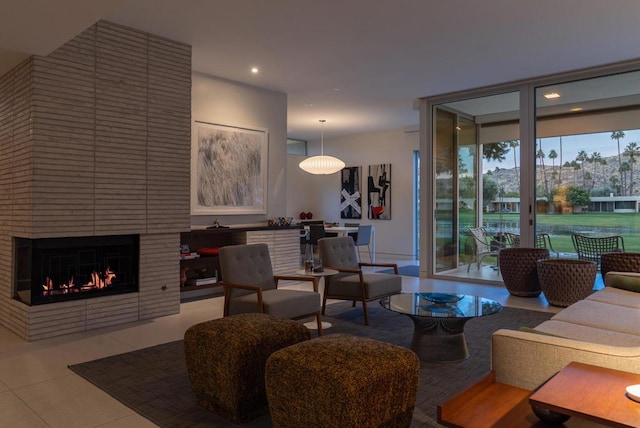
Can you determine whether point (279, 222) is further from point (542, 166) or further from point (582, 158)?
point (582, 158)

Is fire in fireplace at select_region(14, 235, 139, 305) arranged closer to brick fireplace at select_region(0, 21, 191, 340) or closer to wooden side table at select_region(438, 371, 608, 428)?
brick fireplace at select_region(0, 21, 191, 340)

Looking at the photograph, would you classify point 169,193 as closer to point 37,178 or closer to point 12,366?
point 37,178

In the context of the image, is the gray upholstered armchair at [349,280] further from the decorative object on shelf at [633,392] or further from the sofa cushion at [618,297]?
the decorative object on shelf at [633,392]

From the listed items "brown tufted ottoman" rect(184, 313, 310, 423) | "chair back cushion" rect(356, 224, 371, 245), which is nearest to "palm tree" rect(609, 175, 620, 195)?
"chair back cushion" rect(356, 224, 371, 245)

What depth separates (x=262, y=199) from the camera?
660 cm

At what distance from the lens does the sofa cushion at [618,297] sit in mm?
3416

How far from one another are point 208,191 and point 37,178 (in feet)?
7.44

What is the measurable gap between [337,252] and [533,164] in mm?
3300

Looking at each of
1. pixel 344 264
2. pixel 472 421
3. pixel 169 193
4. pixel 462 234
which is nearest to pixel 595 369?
pixel 472 421

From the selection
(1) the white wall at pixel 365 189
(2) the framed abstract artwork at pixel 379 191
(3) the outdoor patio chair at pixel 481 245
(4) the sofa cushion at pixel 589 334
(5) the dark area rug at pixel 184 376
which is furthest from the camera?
(2) the framed abstract artwork at pixel 379 191

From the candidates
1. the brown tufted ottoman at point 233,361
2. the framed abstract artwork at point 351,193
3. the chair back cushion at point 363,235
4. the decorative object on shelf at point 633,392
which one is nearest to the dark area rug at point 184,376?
the brown tufted ottoman at point 233,361

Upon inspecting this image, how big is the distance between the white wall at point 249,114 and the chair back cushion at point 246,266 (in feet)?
6.85

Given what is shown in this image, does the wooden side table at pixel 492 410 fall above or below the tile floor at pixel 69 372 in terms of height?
above

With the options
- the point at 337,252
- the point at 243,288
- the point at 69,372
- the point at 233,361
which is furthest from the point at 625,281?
the point at 69,372
